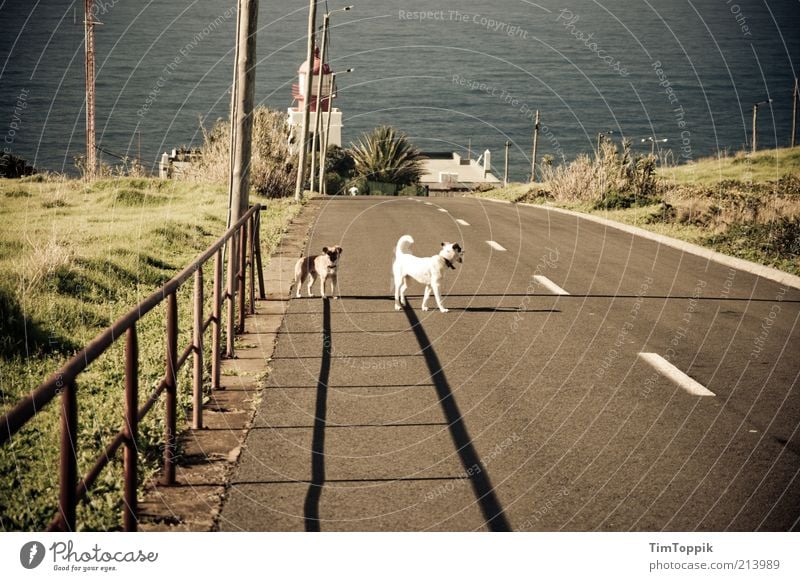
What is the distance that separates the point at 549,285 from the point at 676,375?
18.7 ft

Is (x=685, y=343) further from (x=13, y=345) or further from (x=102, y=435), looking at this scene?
(x=13, y=345)

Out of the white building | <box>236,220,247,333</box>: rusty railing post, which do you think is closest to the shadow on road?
<box>236,220,247,333</box>: rusty railing post

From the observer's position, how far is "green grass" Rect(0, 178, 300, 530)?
605 cm

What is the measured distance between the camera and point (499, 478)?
6.10m

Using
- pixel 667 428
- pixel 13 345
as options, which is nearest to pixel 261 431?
pixel 667 428

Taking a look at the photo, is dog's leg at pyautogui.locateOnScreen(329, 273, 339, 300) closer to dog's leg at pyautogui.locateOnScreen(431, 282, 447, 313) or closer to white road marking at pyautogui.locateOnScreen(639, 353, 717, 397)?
dog's leg at pyautogui.locateOnScreen(431, 282, 447, 313)

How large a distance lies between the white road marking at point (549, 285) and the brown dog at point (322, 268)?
11.8 feet

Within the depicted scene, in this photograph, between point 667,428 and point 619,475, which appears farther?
point 667,428

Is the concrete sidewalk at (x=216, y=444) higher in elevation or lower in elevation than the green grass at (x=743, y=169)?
lower

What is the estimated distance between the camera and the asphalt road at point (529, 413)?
5570mm

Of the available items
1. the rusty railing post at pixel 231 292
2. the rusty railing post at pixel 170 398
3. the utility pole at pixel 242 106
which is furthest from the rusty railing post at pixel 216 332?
the utility pole at pixel 242 106

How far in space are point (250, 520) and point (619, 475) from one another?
269cm

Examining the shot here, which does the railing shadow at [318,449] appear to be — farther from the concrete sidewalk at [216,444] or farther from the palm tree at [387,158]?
the palm tree at [387,158]

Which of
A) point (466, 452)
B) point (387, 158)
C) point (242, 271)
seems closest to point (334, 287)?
point (242, 271)
